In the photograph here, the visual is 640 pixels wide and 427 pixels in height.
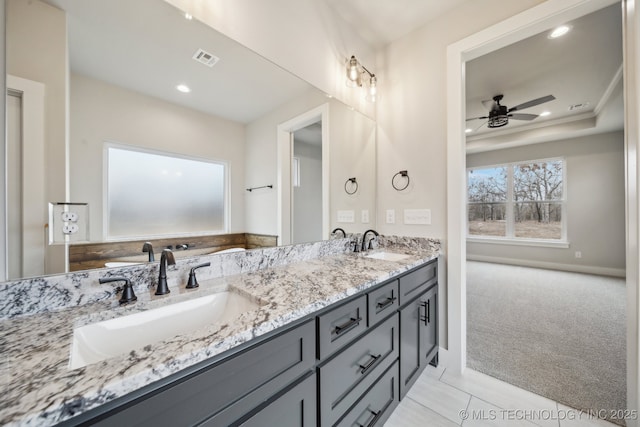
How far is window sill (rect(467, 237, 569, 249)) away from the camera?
4777 mm

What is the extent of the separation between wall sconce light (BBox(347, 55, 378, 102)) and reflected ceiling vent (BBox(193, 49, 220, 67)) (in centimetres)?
116

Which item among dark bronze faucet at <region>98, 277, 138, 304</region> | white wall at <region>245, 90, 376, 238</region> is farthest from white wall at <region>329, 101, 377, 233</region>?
dark bronze faucet at <region>98, 277, 138, 304</region>

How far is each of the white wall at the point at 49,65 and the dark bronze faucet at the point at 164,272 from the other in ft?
0.99

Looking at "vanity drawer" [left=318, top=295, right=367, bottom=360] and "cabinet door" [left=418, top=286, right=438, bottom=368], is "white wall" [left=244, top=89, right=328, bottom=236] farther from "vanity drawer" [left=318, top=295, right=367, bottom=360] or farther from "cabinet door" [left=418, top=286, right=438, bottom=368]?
"cabinet door" [left=418, top=286, right=438, bottom=368]

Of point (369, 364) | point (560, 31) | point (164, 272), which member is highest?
point (560, 31)

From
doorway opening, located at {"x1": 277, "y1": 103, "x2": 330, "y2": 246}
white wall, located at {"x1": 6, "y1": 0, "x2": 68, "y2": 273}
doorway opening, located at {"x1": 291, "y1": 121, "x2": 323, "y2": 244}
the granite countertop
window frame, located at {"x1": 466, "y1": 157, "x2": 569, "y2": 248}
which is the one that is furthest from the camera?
window frame, located at {"x1": 466, "y1": 157, "x2": 569, "y2": 248}

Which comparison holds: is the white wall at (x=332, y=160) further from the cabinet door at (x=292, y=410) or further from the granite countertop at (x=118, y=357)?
the cabinet door at (x=292, y=410)

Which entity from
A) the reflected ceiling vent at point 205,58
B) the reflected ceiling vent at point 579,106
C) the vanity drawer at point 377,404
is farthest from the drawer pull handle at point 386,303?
the reflected ceiling vent at point 579,106

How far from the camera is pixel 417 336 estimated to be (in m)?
1.60

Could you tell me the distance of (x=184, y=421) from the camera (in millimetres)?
559

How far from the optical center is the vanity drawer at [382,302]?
117cm

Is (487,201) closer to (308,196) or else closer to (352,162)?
(352,162)

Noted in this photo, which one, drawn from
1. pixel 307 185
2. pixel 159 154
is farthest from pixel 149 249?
pixel 307 185

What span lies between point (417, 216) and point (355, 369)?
136 centimetres
